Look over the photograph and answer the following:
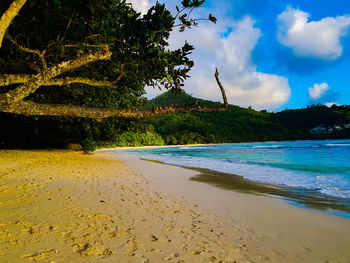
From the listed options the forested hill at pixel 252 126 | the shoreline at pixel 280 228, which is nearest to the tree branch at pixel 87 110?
the shoreline at pixel 280 228

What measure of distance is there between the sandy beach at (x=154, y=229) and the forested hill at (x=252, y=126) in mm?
80841

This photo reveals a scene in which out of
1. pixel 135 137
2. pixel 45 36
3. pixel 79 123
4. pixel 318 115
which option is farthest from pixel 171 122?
pixel 45 36

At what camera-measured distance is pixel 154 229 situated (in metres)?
3.71

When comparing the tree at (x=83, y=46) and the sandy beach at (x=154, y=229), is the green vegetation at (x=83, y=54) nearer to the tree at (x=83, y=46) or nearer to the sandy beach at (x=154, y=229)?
the tree at (x=83, y=46)

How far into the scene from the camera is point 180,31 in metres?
5.43

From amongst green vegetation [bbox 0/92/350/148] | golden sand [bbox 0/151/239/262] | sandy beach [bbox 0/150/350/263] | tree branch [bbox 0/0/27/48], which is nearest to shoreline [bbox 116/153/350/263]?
sandy beach [bbox 0/150/350/263]

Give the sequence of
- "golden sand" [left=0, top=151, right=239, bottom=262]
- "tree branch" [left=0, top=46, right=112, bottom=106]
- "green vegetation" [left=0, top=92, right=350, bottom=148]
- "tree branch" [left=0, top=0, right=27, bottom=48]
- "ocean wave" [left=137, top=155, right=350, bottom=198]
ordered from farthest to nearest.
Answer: "green vegetation" [left=0, top=92, right=350, bottom=148]
"ocean wave" [left=137, top=155, right=350, bottom=198]
"tree branch" [left=0, top=46, right=112, bottom=106]
"tree branch" [left=0, top=0, right=27, bottom=48]
"golden sand" [left=0, top=151, right=239, bottom=262]

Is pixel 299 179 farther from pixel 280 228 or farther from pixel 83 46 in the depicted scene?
pixel 83 46

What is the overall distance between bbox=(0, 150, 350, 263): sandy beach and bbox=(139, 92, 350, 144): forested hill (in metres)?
80.8

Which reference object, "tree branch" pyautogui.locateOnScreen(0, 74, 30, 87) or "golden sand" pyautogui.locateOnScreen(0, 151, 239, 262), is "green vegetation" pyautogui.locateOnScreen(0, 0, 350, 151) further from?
"golden sand" pyautogui.locateOnScreen(0, 151, 239, 262)

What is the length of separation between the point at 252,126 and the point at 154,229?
113848 mm

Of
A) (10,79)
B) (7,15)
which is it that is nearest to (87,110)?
(10,79)

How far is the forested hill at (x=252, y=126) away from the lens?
9206cm

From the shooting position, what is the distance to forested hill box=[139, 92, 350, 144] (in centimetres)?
9206
